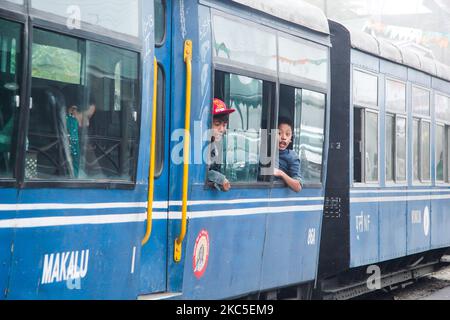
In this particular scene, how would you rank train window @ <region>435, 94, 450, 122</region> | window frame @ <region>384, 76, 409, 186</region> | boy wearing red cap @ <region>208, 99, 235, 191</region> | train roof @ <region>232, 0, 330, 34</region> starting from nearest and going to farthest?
boy wearing red cap @ <region>208, 99, 235, 191</region> → train roof @ <region>232, 0, 330, 34</region> → window frame @ <region>384, 76, 409, 186</region> → train window @ <region>435, 94, 450, 122</region>

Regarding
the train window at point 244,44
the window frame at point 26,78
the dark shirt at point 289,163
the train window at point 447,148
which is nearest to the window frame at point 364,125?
the dark shirt at point 289,163

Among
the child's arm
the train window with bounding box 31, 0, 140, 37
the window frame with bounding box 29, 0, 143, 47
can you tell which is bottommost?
the child's arm

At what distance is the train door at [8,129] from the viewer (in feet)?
15.9

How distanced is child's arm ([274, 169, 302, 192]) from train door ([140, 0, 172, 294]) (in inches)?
64.2

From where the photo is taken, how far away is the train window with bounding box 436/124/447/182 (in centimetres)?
1297

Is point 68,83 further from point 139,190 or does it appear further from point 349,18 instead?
point 349,18

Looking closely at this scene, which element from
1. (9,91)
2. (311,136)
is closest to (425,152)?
(311,136)

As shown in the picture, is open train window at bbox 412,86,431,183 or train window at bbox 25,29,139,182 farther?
open train window at bbox 412,86,431,183

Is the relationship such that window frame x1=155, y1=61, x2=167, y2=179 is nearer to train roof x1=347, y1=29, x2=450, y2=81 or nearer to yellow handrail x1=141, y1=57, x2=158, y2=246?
yellow handrail x1=141, y1=57, x2=158, y2=246

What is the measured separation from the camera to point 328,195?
9.68 meters

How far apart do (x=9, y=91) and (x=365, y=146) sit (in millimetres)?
6098

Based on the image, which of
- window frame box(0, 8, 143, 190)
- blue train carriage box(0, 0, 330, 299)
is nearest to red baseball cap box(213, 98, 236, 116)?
blue train carriage box(0, 0, 330, 299)

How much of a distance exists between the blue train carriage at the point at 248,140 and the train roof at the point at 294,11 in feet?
0.04
